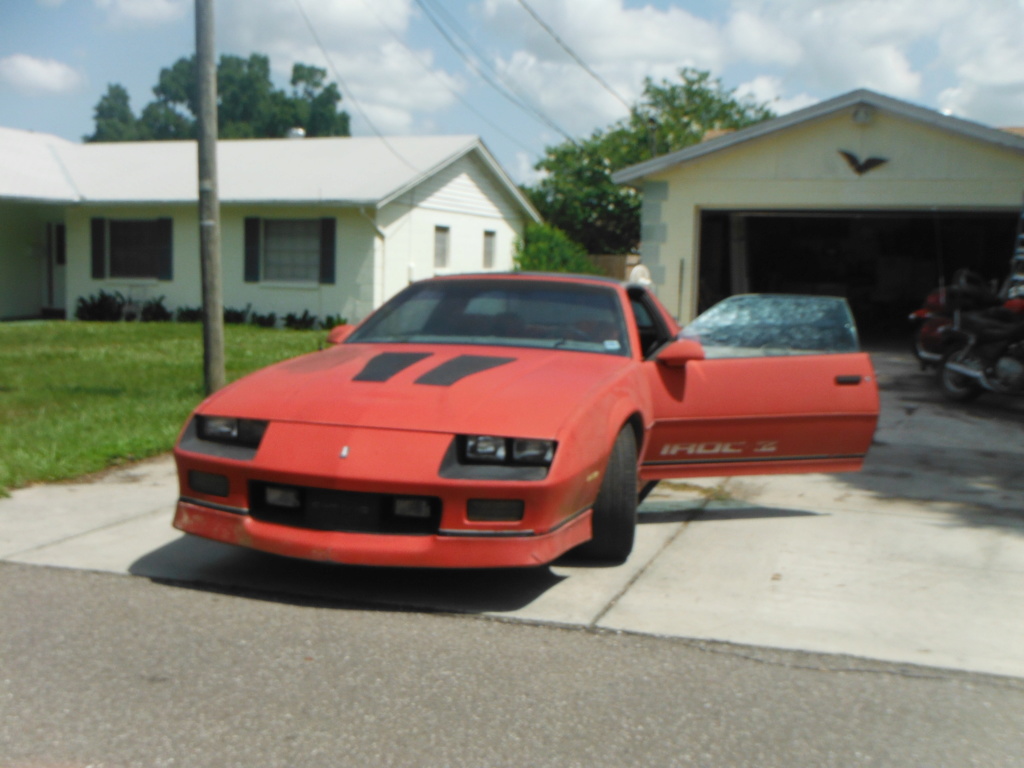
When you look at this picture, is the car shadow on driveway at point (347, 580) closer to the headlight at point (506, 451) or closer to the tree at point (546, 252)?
the headlight at point (506, 451)

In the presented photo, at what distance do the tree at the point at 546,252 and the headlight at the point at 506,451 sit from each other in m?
21.2

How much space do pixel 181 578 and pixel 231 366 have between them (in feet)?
28.5

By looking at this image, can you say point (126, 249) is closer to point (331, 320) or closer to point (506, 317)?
point (331, 320)

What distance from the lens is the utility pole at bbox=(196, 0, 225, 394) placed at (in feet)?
30.2

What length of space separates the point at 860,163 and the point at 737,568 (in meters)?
11.1

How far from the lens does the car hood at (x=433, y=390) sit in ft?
13.9

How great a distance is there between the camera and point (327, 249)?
2097 cm

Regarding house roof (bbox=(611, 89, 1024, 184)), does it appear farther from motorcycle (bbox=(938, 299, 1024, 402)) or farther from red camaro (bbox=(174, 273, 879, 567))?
red camaro (bbox=(174, 273, 879, 567))

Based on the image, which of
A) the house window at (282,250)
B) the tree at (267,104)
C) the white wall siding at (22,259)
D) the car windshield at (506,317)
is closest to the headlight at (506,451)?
the car windshield at (506,317)

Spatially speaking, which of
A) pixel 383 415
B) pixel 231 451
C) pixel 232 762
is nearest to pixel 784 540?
pixel 383 415

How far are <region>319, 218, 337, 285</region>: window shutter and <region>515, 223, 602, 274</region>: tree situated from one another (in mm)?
5775

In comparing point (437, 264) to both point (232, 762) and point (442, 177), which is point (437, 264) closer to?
point (442, 177)

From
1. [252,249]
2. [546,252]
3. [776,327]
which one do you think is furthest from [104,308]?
[776,327]

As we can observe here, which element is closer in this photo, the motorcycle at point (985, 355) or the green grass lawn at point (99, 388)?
the green grass lawn at point (99, 388)
